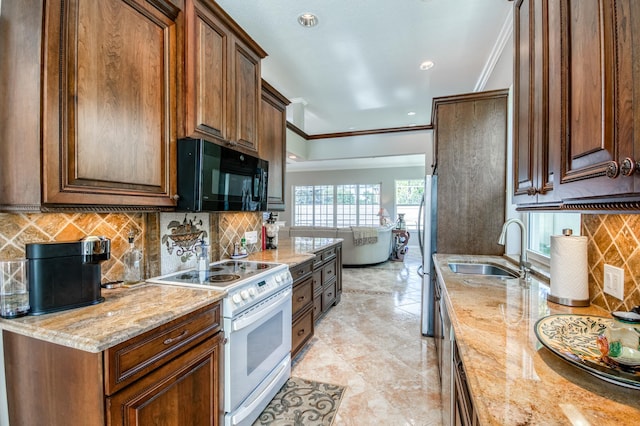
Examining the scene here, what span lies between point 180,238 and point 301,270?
103 cm

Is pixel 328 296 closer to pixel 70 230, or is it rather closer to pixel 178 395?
pixel 178 395

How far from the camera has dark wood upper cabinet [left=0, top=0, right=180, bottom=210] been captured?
1.11m

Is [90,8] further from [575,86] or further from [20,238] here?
[575,86]

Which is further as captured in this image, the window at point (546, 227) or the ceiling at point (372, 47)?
the ceiling at point (372, 47)

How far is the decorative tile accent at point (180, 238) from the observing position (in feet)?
6.23

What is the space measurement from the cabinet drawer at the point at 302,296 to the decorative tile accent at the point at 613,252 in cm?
186

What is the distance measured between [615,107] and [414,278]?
513 centimetres

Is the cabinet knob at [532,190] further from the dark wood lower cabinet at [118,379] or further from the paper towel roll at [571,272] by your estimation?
the dark wood lower cabinet at [118,379]

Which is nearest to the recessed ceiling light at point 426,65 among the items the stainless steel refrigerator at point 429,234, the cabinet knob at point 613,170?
the stainless steel refrigerator at point 429,234

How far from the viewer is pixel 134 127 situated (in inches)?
56.7

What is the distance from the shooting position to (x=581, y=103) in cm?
80

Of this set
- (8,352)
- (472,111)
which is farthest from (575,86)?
(8,352)

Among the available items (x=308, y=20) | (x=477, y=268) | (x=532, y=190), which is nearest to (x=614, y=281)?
(x=532, y=190)

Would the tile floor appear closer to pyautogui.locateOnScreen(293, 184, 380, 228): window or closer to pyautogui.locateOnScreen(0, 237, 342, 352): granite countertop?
pyautogui.locateOnScreen(0, 237, 342, 352): granite countertop
